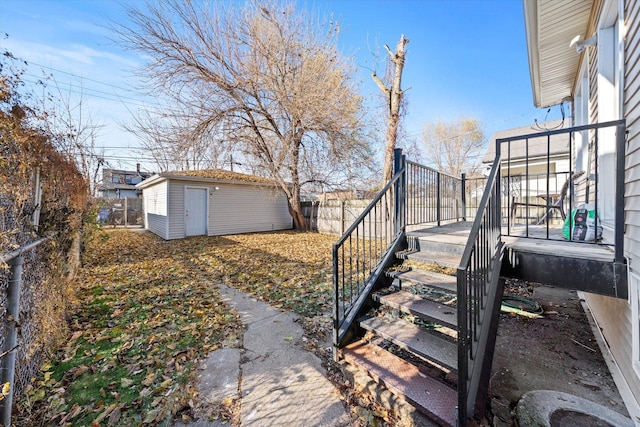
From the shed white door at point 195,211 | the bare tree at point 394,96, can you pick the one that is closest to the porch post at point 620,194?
the bare tree at point 394,96

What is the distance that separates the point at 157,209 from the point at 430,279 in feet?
38.9

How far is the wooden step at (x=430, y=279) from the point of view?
242 centimetres

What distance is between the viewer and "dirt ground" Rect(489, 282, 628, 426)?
6.95 ft

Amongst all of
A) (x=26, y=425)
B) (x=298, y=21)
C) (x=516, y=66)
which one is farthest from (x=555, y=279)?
(x=516, y=66)

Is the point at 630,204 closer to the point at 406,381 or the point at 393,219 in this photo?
the point at 393,219

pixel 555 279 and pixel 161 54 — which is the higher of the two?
pixel 161 54

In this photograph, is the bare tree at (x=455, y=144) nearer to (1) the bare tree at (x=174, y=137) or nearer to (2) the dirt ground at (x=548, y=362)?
(1) the bare tree at (x=174, y=137)

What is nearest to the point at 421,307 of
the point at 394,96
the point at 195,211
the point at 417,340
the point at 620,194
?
the point at 417,340

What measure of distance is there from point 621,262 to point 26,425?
Result: 4327mm

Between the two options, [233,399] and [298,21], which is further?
[298,21]

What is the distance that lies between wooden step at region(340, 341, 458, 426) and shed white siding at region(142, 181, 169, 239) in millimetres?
9764

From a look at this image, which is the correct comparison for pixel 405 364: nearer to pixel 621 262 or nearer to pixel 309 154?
pixel 621 262

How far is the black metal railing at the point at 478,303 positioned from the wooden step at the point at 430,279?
1.04 feet

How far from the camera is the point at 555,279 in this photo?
7.48 ft
